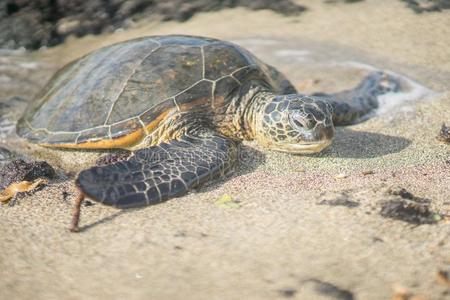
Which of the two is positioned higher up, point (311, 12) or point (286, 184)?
point (311, 12)

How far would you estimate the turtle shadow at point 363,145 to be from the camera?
3682 millimetres

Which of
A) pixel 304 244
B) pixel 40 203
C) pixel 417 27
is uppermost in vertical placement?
pixel 417 27

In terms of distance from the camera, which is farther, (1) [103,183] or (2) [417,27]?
(2) [417,27]

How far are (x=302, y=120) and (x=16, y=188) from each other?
1.96m

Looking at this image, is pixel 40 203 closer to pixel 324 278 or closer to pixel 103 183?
pixel 103 183

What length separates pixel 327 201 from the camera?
8.82 ft

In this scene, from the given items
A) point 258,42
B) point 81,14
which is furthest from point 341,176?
point 81,14

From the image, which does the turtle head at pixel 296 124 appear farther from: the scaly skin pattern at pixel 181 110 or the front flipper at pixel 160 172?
the front flipper at pixel 160 172

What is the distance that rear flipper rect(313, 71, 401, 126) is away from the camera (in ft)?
14.2

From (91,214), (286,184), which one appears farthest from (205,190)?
(91,214)

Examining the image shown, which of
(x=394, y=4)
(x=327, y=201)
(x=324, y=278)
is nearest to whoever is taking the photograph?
(x=324, y=278)

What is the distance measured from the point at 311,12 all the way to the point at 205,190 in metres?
4.88

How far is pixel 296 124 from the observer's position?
3598 mm

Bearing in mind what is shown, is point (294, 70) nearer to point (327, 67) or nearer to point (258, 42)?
point (327, 67)
